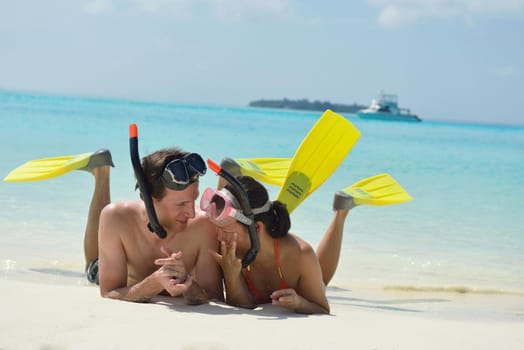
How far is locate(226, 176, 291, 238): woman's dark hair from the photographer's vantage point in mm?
3064

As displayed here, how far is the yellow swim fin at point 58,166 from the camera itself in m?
4.43

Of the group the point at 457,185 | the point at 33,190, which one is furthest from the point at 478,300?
the point at 457,185

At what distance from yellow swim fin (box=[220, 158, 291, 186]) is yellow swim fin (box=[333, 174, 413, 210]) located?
0.42 m

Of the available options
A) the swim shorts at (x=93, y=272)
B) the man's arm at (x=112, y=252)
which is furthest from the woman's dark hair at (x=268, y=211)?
the swim shorts at (x=93, y=272)

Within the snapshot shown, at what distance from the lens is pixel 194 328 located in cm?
257

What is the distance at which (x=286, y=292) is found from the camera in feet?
9.70

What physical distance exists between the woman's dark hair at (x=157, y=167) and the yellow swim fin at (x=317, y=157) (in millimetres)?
1603

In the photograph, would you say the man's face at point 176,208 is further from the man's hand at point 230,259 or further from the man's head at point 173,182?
the man's hand at point 230,259

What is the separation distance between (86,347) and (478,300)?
299 centimetres

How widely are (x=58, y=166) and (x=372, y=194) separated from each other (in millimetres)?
2045

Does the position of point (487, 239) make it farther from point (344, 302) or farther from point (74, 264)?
point (74, 264)

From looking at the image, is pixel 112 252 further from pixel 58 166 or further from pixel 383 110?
pixel 383 110

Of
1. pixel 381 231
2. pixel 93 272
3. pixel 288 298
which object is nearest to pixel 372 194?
pixel 381 231

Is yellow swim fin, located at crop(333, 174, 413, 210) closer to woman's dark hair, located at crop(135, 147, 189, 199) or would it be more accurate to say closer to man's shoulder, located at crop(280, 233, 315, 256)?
man's shoulder, located at crop(280, 233, 315, 256)
